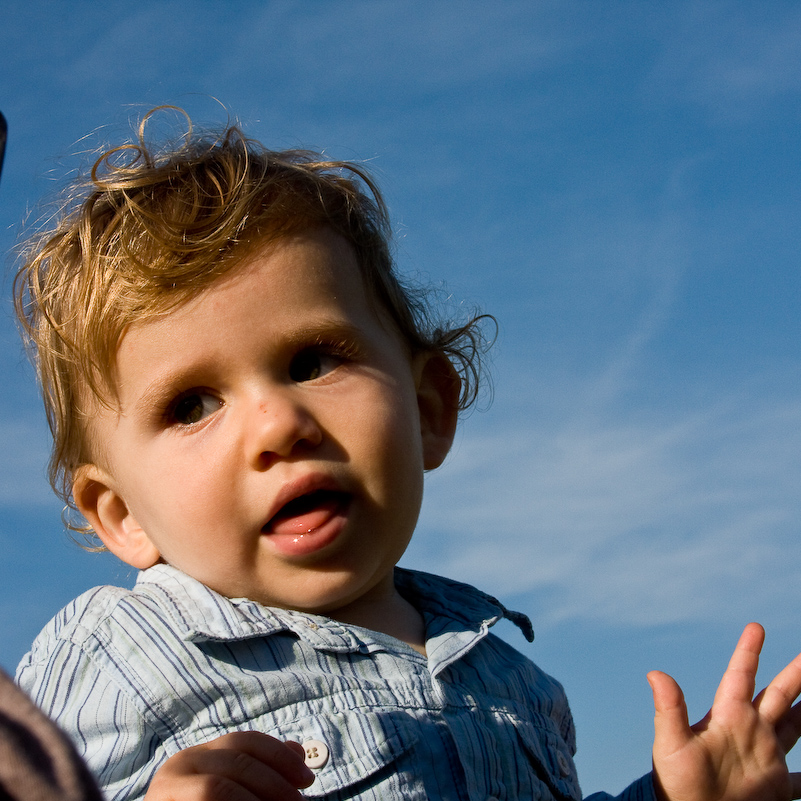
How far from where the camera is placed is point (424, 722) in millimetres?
2230

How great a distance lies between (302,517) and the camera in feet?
7.58

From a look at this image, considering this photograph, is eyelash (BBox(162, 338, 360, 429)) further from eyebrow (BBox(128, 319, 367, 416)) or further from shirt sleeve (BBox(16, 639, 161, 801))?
shirt sleeve (BBox(16, 639, 161, 801))

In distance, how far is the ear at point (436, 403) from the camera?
3.10m

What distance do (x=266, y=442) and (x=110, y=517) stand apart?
0.75 m

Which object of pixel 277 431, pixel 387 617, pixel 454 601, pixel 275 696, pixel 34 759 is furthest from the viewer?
pixel 454 601

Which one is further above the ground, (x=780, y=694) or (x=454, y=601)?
(x=454, y=601)

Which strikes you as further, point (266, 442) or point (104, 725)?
point (266, 442)

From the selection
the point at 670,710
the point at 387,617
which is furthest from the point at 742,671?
the point at 387,617

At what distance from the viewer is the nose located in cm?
224

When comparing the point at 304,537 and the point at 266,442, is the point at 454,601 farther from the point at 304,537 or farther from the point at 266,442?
the point at 266,442

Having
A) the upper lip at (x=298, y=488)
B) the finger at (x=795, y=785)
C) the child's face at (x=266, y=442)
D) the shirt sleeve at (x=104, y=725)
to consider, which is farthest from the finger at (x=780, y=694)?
the shirt sleeve at (x=104, y=725)

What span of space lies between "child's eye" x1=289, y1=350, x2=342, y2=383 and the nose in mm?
140

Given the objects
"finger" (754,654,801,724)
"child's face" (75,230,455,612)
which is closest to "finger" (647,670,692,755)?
"finger" (754,654,801,724)

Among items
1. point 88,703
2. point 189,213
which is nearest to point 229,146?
point 189,213
